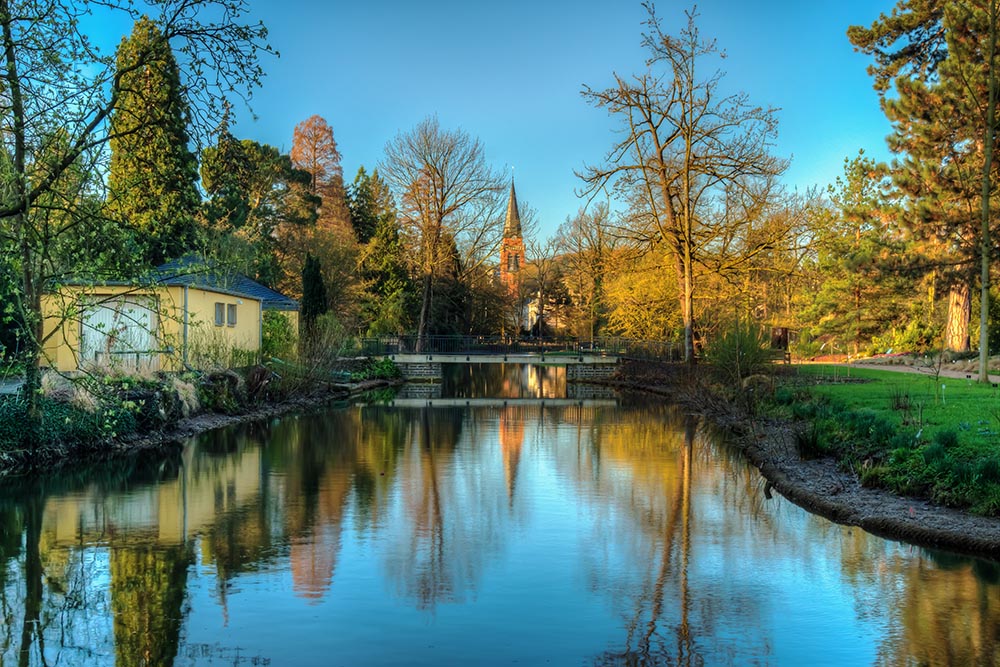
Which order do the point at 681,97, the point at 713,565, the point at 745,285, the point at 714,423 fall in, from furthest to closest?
1. the point at 745,285
2. the point at 681,97
3. the point at 714,423
4. the point at 713,565

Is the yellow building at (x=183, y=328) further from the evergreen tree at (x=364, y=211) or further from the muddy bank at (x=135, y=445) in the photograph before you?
the evergreen tree at (x=364, y=211)

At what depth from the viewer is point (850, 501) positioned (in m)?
10.9

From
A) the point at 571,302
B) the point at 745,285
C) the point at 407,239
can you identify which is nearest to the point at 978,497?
the point at 745,285

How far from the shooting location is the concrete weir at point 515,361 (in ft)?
140

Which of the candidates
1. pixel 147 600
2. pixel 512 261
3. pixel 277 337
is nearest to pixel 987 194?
pixel 147 600

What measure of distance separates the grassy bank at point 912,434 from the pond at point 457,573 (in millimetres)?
1349

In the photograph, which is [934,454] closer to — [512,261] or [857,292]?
[857,292]

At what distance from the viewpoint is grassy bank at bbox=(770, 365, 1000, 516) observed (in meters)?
10.1

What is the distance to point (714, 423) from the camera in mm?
21734

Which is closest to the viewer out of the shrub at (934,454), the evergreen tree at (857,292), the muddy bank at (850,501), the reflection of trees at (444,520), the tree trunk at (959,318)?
the reflection of trees at (444,520)

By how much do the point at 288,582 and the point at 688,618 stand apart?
347cm

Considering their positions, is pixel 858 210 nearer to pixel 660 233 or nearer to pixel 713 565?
pixel 660 233

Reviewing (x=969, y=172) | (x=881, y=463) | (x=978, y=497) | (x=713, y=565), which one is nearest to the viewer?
(x=713, y=565)

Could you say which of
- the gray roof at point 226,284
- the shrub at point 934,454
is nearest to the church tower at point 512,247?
the gray roof at point 226,284
